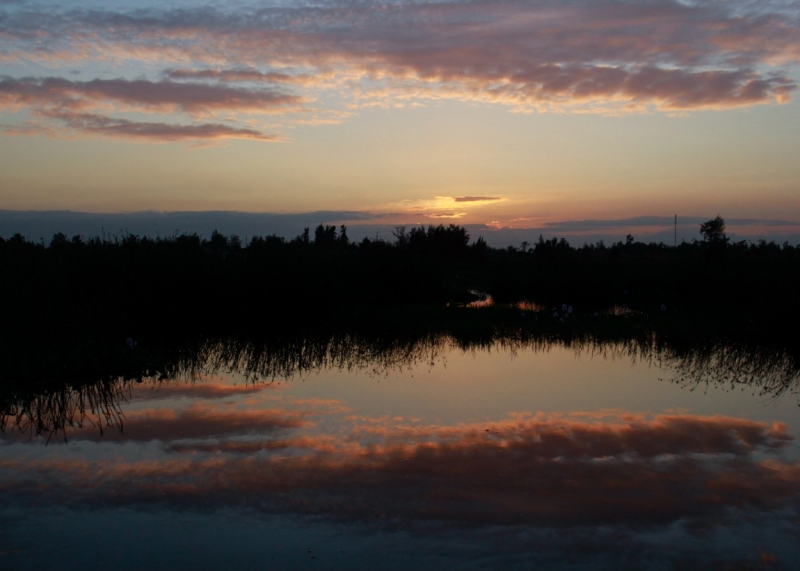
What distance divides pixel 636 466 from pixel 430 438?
205 centimetres

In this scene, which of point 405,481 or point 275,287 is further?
point 275,287

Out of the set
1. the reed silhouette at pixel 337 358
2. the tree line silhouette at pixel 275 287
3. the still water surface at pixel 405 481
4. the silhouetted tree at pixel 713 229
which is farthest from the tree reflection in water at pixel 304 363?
the silhouetted tree at pixel 713 229

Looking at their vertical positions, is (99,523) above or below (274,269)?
below

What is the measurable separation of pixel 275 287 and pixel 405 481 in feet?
45.5

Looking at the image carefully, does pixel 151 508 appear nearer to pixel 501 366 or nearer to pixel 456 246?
pixel 501 366

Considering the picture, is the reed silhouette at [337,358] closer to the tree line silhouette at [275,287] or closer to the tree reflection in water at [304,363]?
the tree reflection in water at [304,363]

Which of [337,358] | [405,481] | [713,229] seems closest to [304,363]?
[337,358]

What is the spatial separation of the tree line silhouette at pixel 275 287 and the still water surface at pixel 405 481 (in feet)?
16.4

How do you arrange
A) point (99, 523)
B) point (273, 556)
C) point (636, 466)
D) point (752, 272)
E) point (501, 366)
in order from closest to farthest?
point (273, 556), point (99, 523), point (636, 466), point (501, 366), point (752, 272)

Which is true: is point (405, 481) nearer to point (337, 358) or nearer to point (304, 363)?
point (304, 363)

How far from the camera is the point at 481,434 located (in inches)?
296

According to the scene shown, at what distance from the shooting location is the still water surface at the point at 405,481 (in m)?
4.62

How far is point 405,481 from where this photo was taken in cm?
594

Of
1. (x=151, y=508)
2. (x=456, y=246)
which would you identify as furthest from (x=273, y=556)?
(x=456, y=246)
